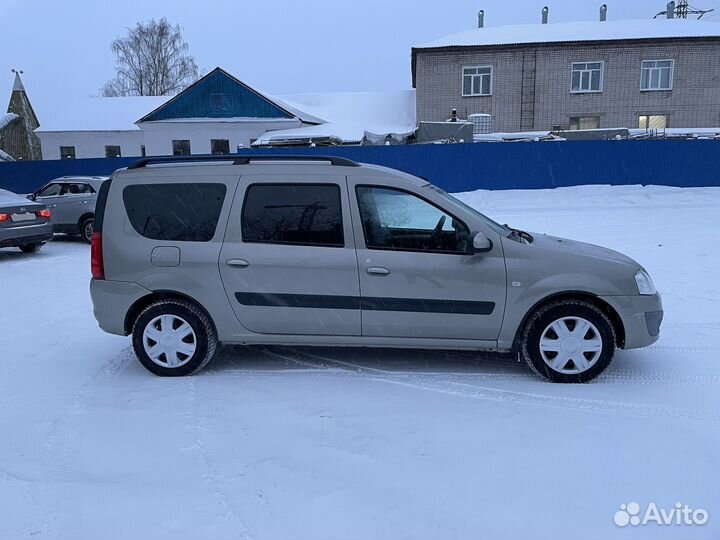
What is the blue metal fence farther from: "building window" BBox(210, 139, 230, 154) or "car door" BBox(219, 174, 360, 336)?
"car door" BBox(219, 174, 360, 336)

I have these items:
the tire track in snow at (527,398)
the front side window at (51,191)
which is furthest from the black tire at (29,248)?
the tire track in snow at (527,398)

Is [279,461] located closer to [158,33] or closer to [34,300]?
[34,300]

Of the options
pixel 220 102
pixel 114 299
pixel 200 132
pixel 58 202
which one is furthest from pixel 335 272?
pixel 200 132

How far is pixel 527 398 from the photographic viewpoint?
4352mm

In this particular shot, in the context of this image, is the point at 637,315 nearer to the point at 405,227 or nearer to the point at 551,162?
the point at 405,227

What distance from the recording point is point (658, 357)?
204 inches

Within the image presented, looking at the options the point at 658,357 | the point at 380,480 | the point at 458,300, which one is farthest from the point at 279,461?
the point at 658,357

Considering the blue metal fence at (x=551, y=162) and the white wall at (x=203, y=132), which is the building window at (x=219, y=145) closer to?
the white wall at (x=203, y=132)

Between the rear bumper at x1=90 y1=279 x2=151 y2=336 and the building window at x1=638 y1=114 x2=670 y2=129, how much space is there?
103 feet

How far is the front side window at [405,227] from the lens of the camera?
183 inches

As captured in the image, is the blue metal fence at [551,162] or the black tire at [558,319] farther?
the blue metal fence at [551,162]

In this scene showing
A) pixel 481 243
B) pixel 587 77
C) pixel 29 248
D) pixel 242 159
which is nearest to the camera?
pixel 481 243

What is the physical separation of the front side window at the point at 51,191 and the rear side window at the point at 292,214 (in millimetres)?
10472

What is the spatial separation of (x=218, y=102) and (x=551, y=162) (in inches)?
751
